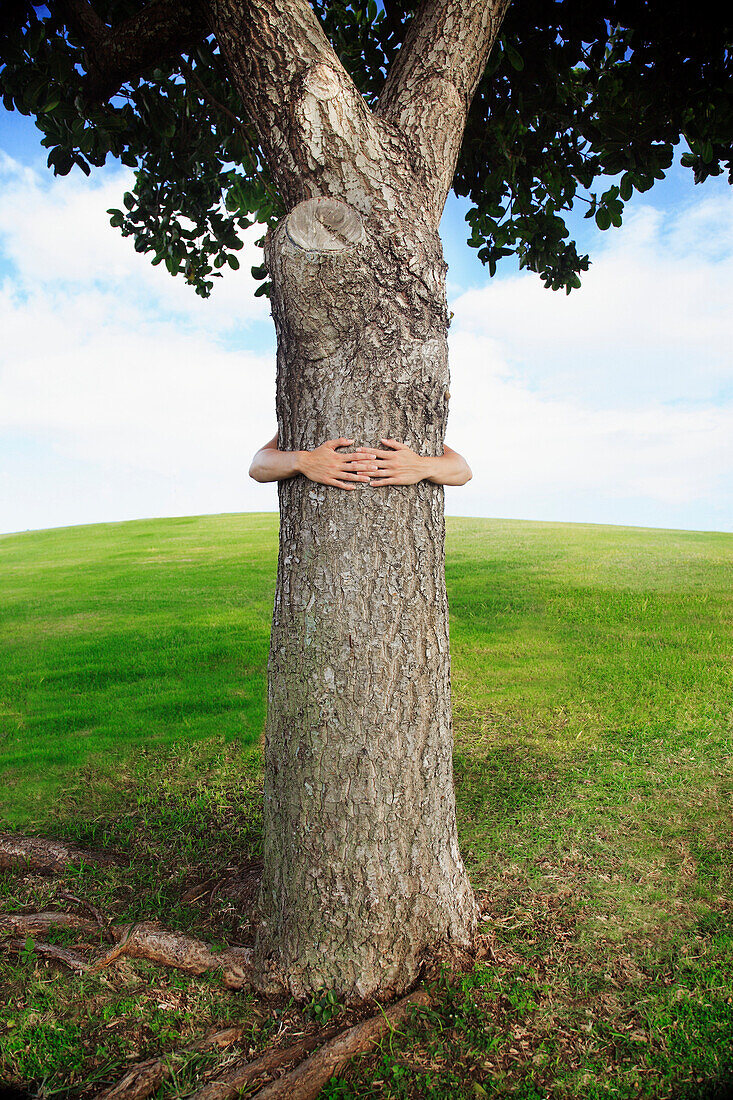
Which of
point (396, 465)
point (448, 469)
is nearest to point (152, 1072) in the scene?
point (396, 465)

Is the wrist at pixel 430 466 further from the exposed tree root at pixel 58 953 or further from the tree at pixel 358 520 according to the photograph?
the exposed tree root at pixel 58 953

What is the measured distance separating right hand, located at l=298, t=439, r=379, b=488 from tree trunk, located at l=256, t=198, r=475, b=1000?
0.22ft

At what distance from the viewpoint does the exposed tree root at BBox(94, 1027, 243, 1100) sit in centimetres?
253

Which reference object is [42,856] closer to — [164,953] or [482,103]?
[164,953]

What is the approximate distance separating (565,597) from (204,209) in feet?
26.2

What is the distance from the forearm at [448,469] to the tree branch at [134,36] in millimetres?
3173

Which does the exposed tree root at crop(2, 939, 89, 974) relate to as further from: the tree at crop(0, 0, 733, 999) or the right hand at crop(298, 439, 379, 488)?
the right hand at crop(298, 439, 379, 488)

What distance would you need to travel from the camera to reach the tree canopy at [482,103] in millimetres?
4699

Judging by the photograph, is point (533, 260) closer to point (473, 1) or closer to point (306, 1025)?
point (473, 1)

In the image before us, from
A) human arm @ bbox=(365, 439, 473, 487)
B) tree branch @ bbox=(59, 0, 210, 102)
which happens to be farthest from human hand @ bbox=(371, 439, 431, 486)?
tree branch @ bbox=(59, 0, 210, 102)

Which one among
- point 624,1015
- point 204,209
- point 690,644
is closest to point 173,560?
point 204,209

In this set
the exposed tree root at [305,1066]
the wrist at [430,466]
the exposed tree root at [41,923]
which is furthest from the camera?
the exposed tree root at [41,923]

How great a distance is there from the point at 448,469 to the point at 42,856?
11.9 feet

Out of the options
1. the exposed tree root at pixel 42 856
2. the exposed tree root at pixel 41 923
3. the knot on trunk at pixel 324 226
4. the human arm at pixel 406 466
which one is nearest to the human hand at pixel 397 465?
the human arm at pixel 406 466
